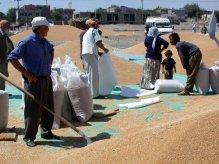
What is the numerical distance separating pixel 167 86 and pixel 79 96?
114 inches

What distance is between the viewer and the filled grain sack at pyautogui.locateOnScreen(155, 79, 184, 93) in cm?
1024

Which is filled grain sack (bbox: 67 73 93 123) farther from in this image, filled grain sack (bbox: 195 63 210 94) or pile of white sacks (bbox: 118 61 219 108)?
filled grain sack (bbox: 195 63 210 94)

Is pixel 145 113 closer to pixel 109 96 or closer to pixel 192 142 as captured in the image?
pixel 109 96

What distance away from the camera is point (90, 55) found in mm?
9547

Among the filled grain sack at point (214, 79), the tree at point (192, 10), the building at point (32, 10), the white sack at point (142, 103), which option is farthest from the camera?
the tree at point (192, 10)

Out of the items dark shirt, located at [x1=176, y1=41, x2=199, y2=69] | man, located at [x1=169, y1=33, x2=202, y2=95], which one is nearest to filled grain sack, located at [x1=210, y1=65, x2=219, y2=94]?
man, located at [x1=169, y1=33, x2=202, y2=95]

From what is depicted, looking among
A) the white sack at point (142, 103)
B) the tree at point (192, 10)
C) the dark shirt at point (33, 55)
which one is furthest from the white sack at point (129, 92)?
the tree at point (192, 10)

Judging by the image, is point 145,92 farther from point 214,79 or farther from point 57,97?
point 57,97

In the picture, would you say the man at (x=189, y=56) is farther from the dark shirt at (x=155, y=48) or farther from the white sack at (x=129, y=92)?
the white sack at (x=129, y=92)

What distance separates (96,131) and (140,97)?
2797mm

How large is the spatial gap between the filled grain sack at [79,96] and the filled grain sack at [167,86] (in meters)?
2.66

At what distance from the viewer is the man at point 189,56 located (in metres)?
9.71

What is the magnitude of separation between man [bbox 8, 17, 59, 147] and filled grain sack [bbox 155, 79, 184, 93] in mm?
4024

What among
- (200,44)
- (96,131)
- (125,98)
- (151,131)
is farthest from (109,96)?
(200,44)
